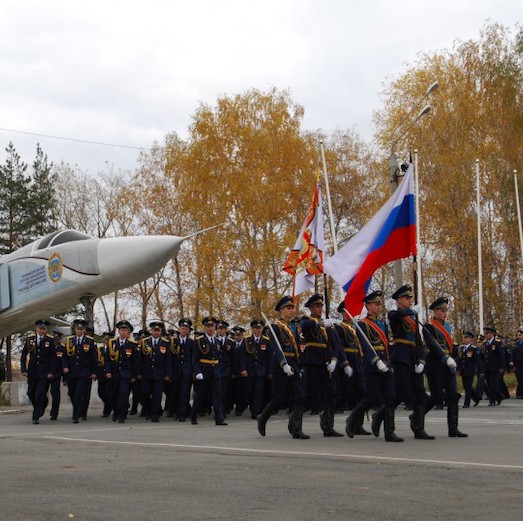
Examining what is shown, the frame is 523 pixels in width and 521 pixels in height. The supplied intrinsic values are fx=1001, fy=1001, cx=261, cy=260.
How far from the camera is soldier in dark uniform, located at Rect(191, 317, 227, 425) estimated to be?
15750 mm

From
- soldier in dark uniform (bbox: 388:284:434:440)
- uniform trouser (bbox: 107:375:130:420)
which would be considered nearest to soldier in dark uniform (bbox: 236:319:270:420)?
uniform trouser (bbox: 107:375:130:420)

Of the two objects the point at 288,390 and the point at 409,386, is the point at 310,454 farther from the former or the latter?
the point at 288,390

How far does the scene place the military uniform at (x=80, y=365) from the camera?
17.3 meters

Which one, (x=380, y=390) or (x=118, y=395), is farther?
(x=118, y=395)

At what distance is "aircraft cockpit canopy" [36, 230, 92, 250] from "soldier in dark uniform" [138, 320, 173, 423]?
371cm

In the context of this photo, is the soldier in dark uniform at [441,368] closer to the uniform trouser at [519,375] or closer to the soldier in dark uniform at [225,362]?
the soldier in dark uniform at [225,362]

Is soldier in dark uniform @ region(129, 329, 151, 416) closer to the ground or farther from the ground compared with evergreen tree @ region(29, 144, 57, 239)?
closer to the ground

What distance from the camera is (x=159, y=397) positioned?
1755 centimetres

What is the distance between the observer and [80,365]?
1736 centimetres

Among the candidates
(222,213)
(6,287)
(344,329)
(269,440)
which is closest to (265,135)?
(222,213)

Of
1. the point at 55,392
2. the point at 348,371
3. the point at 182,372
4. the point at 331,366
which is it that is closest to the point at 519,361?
the point at 182,372

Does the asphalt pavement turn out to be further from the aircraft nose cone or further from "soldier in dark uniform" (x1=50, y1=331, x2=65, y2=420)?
the aircraft nose cone

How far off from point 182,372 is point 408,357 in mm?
6688

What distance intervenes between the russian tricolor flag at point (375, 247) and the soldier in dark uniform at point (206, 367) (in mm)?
3490
